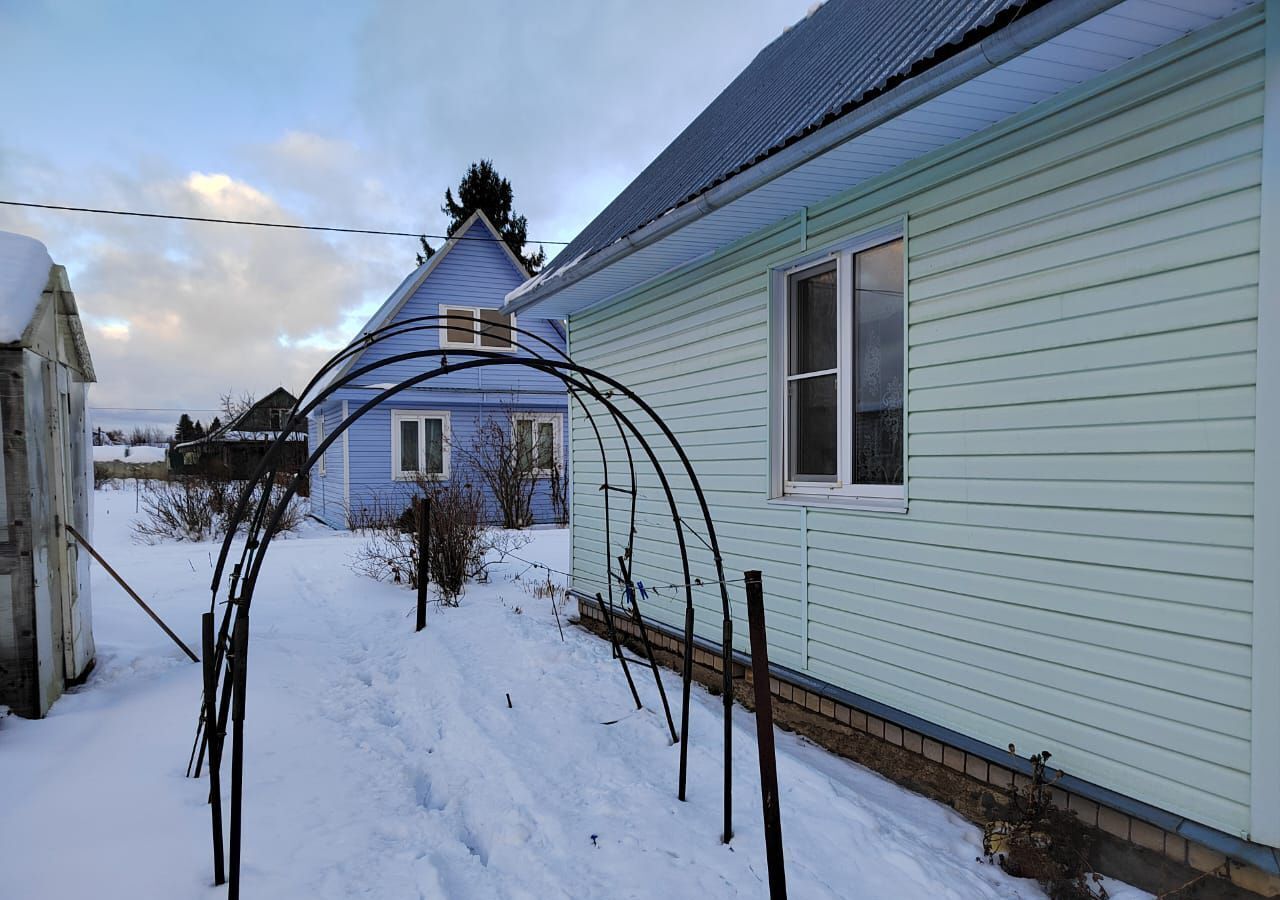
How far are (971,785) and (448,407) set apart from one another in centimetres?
1436

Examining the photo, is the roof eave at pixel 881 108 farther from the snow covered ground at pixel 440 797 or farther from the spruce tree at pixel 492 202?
the spruce tree at pixel 492 202

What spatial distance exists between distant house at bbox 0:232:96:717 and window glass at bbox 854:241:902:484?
4.68m

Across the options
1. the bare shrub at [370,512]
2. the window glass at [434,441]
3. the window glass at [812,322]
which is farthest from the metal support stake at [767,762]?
the window glass at [434,441]

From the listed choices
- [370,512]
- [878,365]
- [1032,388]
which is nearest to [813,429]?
[878,365]

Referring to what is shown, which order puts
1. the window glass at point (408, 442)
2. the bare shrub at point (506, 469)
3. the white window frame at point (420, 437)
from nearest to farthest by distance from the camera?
the bare shrub at point (506, 469), the white window frame at point (420, 437), the window glass at point (408, 442)

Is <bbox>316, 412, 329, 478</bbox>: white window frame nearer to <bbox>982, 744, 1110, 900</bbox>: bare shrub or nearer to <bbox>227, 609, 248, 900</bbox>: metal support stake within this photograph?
<bbox>227, 609, 248, 900</bbox>: metal support stake

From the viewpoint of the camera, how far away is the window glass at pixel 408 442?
52.2ft

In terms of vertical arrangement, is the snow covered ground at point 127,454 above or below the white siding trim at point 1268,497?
below

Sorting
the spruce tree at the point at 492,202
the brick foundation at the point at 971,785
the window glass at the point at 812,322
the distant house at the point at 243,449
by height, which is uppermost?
the spruce tree at the point at 492,202

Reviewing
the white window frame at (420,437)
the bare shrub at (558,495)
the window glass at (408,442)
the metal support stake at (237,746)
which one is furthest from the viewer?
the window glass at (408,442)

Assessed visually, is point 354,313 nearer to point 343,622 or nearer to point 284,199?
point 284,199

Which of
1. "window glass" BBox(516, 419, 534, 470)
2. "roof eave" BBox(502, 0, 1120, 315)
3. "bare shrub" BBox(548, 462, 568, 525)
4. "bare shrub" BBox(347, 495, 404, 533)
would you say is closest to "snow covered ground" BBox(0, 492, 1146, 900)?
"roof eave" BBox(502, 0, 1120, 315)

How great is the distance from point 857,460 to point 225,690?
3215 millimetres

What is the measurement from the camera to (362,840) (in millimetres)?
3020
